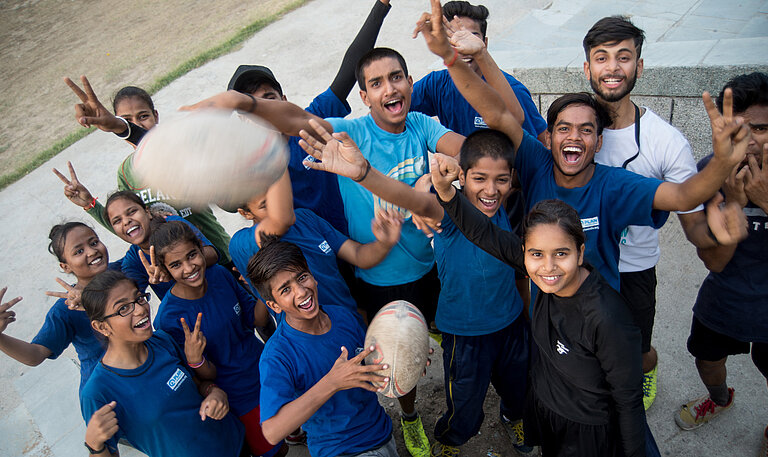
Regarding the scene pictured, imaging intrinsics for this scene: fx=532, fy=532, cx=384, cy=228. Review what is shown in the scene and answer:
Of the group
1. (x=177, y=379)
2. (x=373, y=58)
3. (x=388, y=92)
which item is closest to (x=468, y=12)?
(x=373, y=58)

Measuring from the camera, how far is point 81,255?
3.13 m

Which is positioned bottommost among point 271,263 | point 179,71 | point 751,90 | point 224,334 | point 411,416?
point 411,416

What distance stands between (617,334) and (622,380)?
0.19 m

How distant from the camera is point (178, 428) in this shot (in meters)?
2.60

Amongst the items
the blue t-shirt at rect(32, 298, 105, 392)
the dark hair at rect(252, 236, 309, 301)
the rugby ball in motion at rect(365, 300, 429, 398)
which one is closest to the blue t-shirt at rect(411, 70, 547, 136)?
the rugby ball in motion at rect(365, 300, 429, 398)

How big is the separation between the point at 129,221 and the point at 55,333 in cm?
74

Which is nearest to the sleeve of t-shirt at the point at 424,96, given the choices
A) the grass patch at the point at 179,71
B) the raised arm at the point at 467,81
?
the raised arm at the point at 467,81

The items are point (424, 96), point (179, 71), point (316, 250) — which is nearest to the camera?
point (316, 250)

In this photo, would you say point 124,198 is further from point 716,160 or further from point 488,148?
point 716,160

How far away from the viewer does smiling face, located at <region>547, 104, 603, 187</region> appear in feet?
8.18

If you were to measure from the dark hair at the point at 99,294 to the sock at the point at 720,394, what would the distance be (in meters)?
3.19

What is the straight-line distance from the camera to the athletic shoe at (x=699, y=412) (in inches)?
117

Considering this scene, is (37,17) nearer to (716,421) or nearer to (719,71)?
(719,71)

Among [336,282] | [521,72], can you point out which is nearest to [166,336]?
[336,282]
